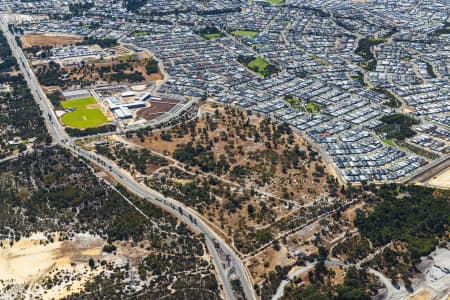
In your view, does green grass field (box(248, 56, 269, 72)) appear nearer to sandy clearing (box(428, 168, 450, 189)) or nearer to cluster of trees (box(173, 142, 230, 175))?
cluster of trees (box(173, 142, 230, 175))

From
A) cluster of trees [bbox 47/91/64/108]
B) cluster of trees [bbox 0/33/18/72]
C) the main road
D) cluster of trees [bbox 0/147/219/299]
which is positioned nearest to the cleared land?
the main road

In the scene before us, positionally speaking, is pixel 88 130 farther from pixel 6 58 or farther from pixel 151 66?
pixel 6 58

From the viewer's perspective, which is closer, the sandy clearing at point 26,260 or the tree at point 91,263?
the sandy clearing at point 26,260

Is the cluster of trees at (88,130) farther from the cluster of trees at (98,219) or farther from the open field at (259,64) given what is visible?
the open field at (259,64)

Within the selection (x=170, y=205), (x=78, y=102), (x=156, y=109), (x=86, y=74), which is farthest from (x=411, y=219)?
(x=86, y=74)

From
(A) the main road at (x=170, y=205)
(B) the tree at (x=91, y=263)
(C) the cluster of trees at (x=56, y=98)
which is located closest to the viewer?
(A) the main road at (x=170, y=205)

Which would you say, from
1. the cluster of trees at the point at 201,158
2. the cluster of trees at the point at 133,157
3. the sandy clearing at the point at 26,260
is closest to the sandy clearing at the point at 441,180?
the cluster of trees at the point at 201,158
